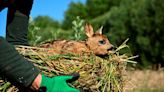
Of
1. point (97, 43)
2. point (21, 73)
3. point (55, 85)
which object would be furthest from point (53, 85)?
point (97, 43)

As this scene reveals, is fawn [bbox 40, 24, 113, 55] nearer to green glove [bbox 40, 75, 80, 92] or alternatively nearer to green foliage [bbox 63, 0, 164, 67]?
green glove [bbox 40, 75, 80, 92]

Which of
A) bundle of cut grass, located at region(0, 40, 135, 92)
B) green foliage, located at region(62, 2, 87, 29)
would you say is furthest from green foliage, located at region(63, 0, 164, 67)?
green foliage, located at region(62, 2, 87, 29)

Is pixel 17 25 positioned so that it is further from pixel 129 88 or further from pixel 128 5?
pixel 128 5

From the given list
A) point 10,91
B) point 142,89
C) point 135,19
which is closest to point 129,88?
point 10,91

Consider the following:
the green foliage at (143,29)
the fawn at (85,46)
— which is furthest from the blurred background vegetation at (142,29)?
the fawn at (85,46)

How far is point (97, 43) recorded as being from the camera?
5.22m

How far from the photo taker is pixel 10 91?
4.49 m

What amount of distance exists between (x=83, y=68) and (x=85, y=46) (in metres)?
0.59

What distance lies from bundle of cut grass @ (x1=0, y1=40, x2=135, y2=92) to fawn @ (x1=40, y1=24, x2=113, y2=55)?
0.10 meters

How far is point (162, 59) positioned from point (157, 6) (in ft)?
11.4

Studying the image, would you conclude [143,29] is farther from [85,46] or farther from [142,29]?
[85,46]

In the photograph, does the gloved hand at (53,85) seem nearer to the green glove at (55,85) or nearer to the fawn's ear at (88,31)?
the green glove at (55,85)

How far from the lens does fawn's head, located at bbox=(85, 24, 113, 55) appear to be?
4.86m

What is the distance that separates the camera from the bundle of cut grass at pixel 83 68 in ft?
14.8
